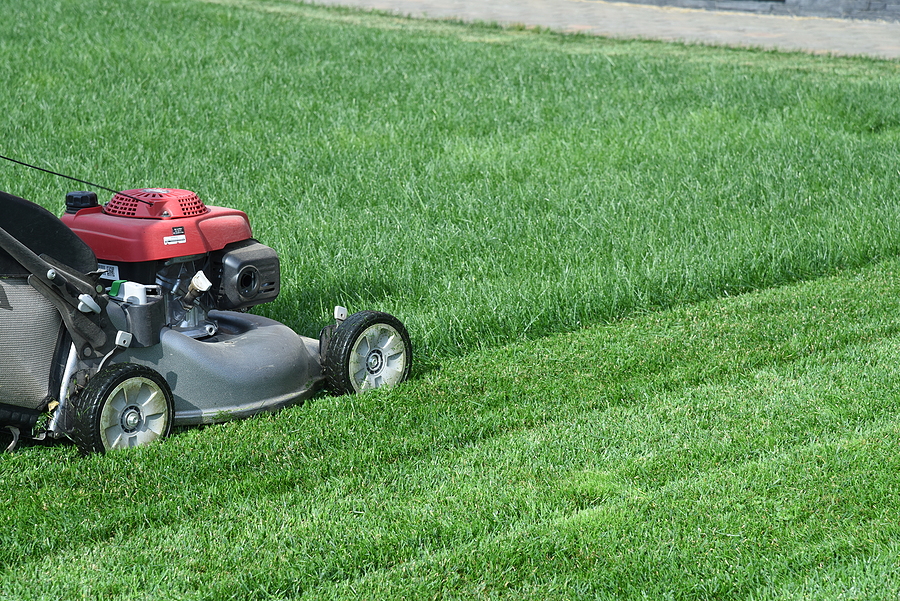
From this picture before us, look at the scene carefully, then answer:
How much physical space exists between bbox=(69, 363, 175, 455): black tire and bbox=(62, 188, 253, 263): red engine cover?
0.53 m

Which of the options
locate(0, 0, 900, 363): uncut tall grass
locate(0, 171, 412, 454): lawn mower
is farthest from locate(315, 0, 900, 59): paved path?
locate(0, 171, 412, 454): lawn mower

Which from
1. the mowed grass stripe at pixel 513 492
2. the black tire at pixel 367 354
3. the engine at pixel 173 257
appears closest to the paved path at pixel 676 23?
the mowed grass stripe at pixel 513 492

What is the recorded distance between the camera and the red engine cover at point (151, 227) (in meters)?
4.01

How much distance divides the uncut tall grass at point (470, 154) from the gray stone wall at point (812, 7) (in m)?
4.50

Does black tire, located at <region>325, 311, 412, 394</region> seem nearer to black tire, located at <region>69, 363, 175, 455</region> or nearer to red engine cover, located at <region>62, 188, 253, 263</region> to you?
red engine cover, located at <region>62, 188, 253, 263</region>

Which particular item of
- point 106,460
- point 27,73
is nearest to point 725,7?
point 27,73

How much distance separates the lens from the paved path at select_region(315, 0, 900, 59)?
16062 mm

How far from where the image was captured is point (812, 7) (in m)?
18.8

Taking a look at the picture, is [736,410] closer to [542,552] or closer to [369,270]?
[542,552]

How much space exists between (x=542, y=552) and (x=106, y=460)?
1566mm

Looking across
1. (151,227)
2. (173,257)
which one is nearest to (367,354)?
(173,257)

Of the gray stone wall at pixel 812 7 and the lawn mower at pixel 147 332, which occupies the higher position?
the gray stone wall at pixel 812 7

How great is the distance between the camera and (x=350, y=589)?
3.05m

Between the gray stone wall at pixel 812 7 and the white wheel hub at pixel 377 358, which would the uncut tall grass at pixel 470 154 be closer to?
the white wheel hub at pixel 377 358
